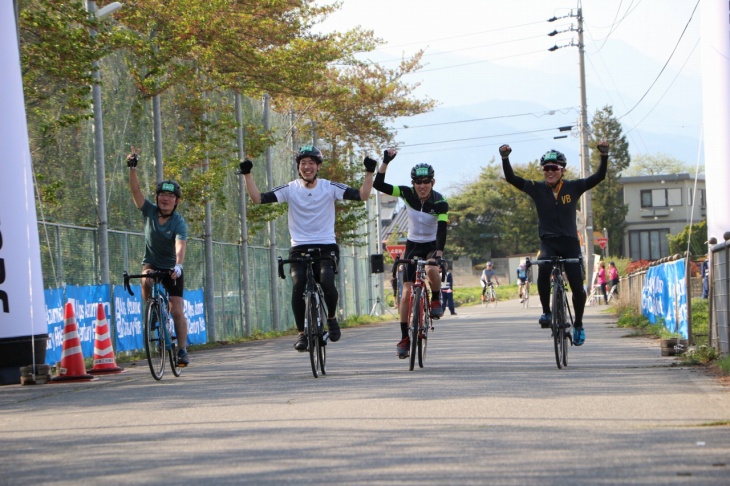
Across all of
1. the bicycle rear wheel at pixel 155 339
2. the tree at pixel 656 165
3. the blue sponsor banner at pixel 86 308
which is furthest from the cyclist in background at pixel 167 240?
the tree at pixel 656 165

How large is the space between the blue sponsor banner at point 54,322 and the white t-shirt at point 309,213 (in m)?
5.01

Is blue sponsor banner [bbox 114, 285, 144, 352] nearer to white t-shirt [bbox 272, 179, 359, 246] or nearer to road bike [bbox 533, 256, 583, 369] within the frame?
white t-shirt [bbox 272, 179, 359, 246]

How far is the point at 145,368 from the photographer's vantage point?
1448 cm

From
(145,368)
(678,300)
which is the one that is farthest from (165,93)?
(678,300)

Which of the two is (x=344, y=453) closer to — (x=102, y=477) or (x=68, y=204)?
(x=102, y=477)

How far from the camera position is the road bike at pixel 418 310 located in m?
11.3

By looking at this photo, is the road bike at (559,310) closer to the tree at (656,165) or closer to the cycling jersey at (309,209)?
the cycling jersey at (309,209)

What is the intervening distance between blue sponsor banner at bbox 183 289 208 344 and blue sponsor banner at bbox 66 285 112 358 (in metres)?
5.16

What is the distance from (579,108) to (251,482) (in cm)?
4736

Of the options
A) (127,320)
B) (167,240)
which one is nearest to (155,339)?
(167,240)

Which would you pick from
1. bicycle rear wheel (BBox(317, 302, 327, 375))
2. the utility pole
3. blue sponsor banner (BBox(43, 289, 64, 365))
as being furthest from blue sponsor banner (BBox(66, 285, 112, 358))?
the utility pole

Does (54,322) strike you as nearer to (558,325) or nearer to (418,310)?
(418,310)

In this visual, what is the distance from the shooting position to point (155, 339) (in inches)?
452

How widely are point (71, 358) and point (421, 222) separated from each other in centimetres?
387
